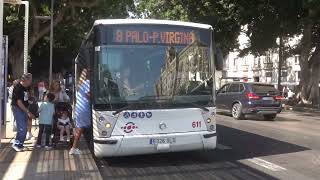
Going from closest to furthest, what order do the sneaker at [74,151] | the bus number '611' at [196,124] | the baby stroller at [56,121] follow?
1. the bus number '611' at [196,124]
2. the sneaker at [74,151]
3. the baby stroller at [56,121]

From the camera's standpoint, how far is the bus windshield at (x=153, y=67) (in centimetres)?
1049

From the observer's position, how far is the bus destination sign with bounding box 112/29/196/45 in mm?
10609

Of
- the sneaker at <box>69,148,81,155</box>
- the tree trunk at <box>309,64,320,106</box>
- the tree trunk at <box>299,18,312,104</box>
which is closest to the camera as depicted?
the sneaker at <box>69,148,81,155</box>

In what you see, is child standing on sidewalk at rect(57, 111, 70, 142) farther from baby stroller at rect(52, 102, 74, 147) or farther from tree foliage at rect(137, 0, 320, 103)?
tree foliage at rect(137, 0, 320, 103)

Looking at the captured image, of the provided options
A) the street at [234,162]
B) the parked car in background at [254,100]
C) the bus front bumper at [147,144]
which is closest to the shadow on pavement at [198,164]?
the street at [234,162]

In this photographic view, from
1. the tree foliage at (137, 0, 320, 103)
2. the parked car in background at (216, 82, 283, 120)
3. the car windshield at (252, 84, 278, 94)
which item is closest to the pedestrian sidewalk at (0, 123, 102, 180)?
the parked car in background at (216, 82, 283, 120)

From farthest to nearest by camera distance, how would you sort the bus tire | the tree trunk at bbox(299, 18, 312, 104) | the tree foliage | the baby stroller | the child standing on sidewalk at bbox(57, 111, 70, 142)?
the tree trunk at bbox(299, 18, 312, 104)
the tree foliage
the bus tire
the baby stroller
the child standing on sidewalk at bbox(57, 111, 70, 142)

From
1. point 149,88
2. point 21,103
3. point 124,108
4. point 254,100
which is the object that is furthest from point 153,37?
point 254,100

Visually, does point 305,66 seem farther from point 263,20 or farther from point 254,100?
point 254,100

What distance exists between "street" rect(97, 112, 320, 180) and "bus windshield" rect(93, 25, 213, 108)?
4.08ft

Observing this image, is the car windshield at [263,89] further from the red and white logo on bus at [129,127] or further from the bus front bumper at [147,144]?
the red and white logo on bus at [129,127]

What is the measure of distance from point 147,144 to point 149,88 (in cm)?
106

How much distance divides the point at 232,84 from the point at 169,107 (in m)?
14.4

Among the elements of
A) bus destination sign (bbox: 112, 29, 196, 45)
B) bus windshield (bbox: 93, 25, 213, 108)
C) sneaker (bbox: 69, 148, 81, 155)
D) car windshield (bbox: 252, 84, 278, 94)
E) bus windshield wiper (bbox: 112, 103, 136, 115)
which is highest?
bus destination sign (bbox: 112, 29, 196, 45)
